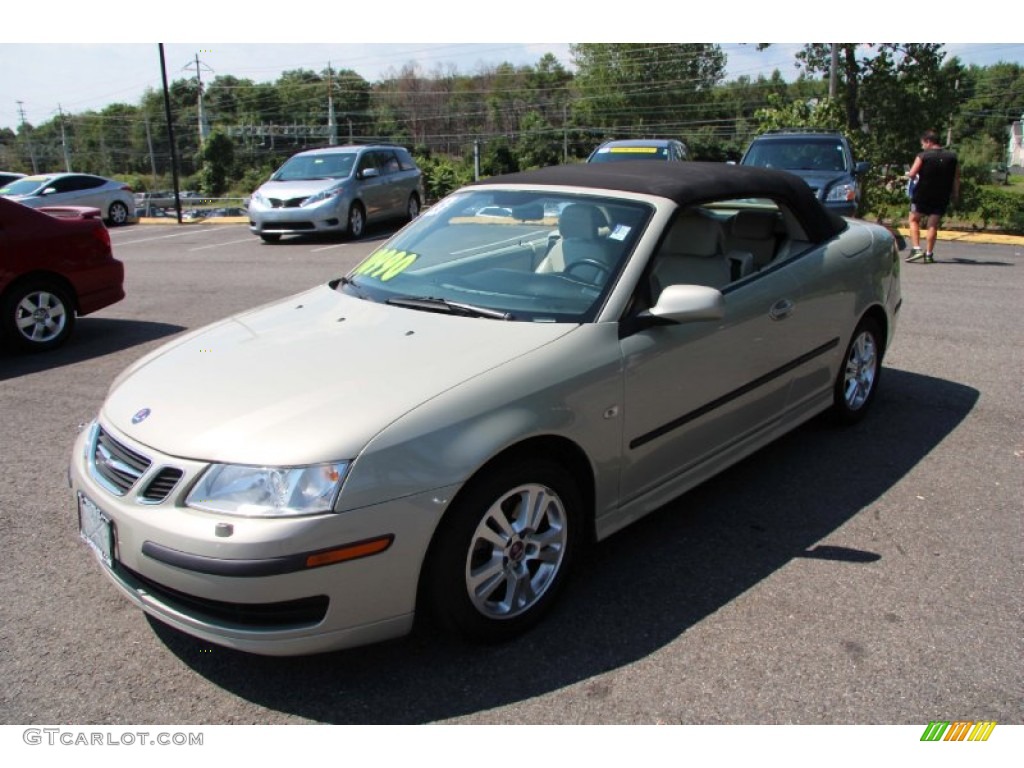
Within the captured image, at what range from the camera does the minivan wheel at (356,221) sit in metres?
15.0

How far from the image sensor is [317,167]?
1542cm

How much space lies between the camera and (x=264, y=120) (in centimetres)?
10344

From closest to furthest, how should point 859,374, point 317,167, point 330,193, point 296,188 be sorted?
point 859,374 → point 330,193 → point 296,188 → point 317,167

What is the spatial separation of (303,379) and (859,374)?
136 inches

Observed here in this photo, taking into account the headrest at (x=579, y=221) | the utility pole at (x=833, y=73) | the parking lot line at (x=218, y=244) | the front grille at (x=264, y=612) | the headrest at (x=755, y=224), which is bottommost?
the parking lot line at (x=218, y=244)

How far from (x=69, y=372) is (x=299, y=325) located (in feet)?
13.3

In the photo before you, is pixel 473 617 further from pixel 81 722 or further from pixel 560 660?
pixel 81 722

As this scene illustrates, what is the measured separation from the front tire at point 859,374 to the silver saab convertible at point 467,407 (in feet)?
0.94

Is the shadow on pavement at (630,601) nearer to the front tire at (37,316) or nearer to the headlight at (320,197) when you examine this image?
the front tire at (37,316)

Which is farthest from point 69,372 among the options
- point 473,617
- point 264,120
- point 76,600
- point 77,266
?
point 264,120

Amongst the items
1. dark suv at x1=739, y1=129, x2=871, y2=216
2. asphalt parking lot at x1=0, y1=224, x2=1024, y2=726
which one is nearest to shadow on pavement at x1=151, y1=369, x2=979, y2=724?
asphalt parking lot at x1=0, y1=224, x2=1024, y2=726

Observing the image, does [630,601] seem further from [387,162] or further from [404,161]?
[404,161]

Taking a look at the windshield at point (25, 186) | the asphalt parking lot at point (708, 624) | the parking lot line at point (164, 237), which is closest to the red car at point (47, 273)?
the asphalt parking lot at point (708, 624)

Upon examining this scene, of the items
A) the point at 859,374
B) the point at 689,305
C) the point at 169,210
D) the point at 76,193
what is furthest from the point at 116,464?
the point at 169,210
